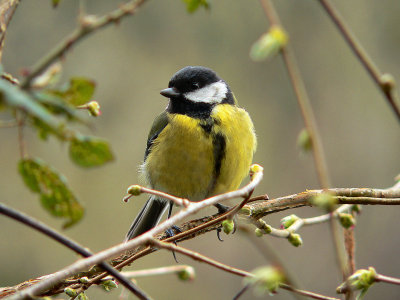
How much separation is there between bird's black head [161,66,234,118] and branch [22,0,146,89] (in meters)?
1.64

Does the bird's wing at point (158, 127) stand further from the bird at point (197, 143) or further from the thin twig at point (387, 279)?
the thin twig at point (387, 279)

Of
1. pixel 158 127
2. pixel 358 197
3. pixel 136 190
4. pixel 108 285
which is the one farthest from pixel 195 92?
pixel 136 190

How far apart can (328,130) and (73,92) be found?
458 cm

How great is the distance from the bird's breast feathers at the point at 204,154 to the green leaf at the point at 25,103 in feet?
5.62

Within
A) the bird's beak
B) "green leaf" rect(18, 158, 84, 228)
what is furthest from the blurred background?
"green leaf" rect(18, 158, 84, 228)

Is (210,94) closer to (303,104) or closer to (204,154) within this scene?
(204,154)

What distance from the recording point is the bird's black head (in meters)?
2.42

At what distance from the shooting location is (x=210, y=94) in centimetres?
251

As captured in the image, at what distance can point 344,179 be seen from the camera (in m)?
4.76

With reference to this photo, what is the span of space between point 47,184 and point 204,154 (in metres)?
1.44

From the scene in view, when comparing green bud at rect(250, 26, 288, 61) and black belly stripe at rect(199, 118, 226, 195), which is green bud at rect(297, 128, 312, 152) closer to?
green bud at rect(250, 26, 288, 61)

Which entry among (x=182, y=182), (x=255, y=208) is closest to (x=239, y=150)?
(x=182, y=182)

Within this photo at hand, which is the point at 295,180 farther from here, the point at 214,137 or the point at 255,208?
the point at 255,208

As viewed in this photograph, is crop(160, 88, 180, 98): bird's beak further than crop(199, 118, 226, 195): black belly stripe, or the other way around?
crop(160, 88, 180, 98): bird's beak
